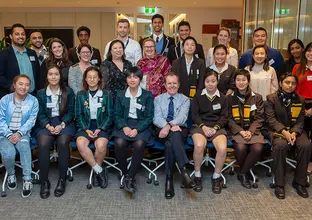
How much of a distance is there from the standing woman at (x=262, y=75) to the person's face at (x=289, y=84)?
0.38 metres

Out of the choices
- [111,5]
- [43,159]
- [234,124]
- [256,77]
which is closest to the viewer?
[43,159]

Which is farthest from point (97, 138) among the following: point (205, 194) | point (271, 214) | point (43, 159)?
point (271, 214)

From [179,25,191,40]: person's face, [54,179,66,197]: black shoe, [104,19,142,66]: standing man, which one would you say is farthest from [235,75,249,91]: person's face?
[54,179,66,197]: black shoe

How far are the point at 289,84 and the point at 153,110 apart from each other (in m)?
1.47

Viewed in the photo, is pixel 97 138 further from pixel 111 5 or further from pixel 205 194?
pixel 111 5

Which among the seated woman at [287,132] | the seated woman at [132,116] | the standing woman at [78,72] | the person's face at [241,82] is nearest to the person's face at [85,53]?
the standing woman at [78,72]

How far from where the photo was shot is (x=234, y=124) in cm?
331

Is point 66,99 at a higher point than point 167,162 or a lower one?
higher

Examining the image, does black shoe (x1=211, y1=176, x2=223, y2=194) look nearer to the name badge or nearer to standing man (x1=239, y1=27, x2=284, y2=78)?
the name badge

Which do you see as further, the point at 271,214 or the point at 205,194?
the point at 205,194

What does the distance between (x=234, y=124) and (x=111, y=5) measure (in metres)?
10.6

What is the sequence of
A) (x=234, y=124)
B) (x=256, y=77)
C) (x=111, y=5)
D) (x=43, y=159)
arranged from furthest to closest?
(x=111, y=5)
(x=256, y=77)
(x=234, y=124)
(x=43, y=159)

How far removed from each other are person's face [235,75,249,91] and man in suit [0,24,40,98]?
8.10ft

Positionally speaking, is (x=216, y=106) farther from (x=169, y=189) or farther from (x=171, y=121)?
(x=169, y=189)
